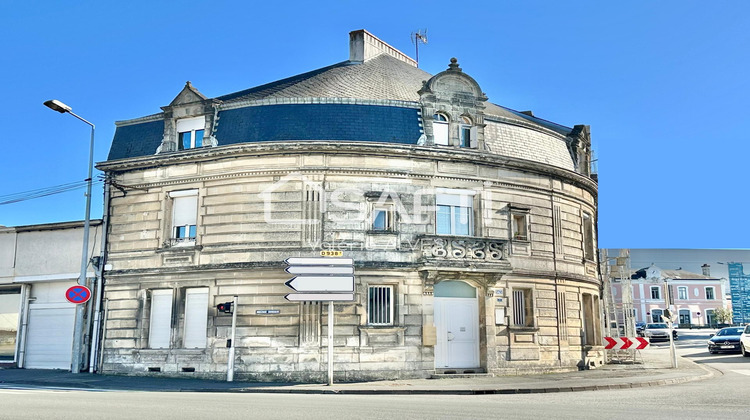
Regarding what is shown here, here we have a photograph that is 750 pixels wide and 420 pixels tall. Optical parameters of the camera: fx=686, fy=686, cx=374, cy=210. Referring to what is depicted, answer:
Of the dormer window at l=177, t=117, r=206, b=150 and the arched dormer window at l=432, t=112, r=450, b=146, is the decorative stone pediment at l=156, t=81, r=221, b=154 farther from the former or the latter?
the arched dormer window at l=432, t=112, r=450, b=146

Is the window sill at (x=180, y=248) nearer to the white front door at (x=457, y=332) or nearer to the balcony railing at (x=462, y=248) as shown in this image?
the balcony railing at (x=462, y=248)

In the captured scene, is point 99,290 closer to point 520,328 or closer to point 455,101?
point 455,101

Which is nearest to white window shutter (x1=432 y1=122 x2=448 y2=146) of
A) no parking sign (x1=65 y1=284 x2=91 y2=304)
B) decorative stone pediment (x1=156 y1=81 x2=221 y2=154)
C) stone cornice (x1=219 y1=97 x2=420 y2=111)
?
stone cornice (x1=219 y1=97 x2=420 y2=111)

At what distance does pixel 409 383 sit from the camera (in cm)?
1917

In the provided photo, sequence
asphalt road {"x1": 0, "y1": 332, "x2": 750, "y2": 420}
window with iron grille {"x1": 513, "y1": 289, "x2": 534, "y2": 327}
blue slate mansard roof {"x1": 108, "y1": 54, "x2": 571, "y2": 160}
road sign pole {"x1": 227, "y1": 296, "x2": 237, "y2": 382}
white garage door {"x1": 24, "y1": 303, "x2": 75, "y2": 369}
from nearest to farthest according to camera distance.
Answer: asphalt road {"x1": 0, "y1": 332, "x2": 750, "y2": 420}, road sign pole {"x1": 227, "y1": 296, "x2": 237, "y2": 382}, blue slate mansard roof {"x1": 108, "y1": 54, "x2": 571, "y2": 160}, window with iron grille {"x1": 513, "y1": 289, "x2": 534, "y2": 327}, white garage door {"x1": 24, "y1": 303, "x2": 75, "y2": 369}

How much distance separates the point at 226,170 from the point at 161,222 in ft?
9.82

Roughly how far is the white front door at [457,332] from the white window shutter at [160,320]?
877cm

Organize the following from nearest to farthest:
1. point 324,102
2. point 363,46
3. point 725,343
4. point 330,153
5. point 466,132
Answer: point 330,153 < point 324,102 < point 466,132 < point 363,46 < point 725,343

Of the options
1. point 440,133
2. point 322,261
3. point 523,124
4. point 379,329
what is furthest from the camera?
point 523,124

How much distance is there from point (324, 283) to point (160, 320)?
7.08 meters

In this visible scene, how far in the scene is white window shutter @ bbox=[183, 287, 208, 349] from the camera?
2198 centimetres

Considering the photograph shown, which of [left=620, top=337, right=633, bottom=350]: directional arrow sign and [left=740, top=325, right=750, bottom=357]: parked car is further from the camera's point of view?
[left=740, top=325, right=750, bottom=357]: parked car

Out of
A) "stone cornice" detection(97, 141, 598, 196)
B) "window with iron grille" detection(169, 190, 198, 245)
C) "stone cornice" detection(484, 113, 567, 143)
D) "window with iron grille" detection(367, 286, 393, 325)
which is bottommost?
"window with iron grille" detection(367, 286, 393, 325)

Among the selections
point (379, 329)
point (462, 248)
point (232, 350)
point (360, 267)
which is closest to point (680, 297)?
point (462, 248)
